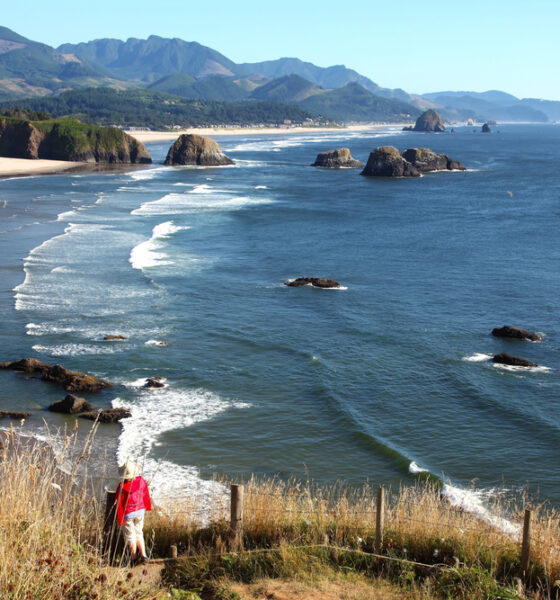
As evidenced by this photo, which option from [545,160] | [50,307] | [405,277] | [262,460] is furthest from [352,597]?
[545,160]

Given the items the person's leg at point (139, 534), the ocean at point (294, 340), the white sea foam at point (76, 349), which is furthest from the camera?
the white sea foam at point (76, 349)

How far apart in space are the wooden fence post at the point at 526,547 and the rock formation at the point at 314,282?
25839 millimetres

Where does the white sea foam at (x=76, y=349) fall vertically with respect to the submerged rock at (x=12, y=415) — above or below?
above

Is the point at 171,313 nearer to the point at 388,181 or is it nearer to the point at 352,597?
the point at 352,597

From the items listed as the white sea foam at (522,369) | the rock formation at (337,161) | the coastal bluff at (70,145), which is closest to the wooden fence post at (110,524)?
the white sea foam at (522,369)

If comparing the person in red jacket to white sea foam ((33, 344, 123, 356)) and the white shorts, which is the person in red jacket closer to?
the white shorts

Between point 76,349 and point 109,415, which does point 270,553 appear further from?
point 76,349

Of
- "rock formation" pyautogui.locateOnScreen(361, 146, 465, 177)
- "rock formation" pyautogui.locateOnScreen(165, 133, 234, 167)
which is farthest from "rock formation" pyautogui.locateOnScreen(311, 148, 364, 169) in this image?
"rock formation" pyautogui.locateOnScreen(165, 133, 234, 167)

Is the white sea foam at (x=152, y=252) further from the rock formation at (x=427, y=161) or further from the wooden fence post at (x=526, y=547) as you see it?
the rock formation at (x=427, y=161)

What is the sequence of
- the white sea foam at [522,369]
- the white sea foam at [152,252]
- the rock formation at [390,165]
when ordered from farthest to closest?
1. the rock formation at [390,165]
2. the white sea foam at [152,252]
3. the white sea foam at [522,369]

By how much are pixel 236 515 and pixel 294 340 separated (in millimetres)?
17012

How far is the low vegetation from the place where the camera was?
813 centimetres

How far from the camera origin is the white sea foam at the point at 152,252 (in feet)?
130

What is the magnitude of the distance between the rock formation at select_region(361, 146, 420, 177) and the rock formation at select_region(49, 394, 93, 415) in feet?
278
